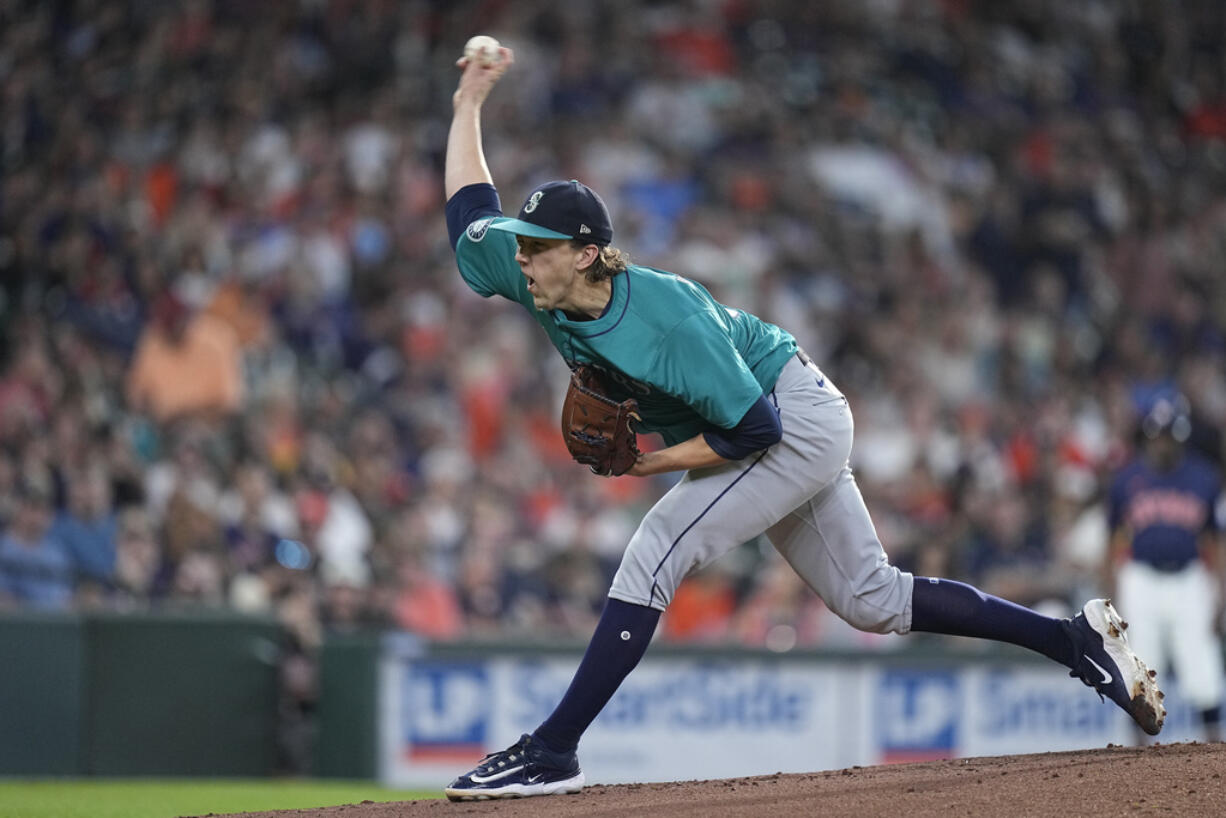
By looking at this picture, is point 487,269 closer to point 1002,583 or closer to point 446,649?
point 446,649

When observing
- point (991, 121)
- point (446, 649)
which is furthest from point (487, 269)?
point (991, 121)

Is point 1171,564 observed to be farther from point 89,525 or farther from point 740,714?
point 89,525

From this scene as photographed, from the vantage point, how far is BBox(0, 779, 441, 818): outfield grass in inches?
255

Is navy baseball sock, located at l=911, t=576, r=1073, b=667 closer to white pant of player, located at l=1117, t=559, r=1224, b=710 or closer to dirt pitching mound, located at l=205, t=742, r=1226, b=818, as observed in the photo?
dirt pitching mound, located at l=205, t=742, r=1226, b=818

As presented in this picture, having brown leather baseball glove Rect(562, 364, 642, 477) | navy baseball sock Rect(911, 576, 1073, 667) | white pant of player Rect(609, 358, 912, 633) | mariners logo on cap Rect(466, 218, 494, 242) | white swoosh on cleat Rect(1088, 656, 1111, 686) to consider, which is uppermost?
mariners logo on cap Rect(466, 218, 494, 242)

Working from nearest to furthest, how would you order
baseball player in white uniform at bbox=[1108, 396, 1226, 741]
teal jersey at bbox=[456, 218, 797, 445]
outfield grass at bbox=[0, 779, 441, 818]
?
1. teal jersey at bbox=[456, 218, 797, 445]
2. outfield grass at bbox=[0, 779, 441, 818]
3. baseball player in white uniform at bbox=[1108, 396, 1226, 741]

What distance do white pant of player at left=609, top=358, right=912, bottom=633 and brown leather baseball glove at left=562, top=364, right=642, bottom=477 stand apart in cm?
21

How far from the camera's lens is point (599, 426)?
4367 mm

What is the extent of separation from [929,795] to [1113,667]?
83 centimetres

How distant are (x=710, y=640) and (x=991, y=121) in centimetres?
691

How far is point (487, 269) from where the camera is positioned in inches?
183

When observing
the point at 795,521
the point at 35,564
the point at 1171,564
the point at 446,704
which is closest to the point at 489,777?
the point at 795,521

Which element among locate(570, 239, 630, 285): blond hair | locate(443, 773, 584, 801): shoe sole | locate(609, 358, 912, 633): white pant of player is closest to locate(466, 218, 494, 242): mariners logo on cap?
locate(570, 239, 630, 285): blond hair

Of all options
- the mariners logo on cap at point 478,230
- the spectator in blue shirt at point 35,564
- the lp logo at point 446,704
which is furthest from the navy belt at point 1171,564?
the spectator in blue shirt at point 35,564
